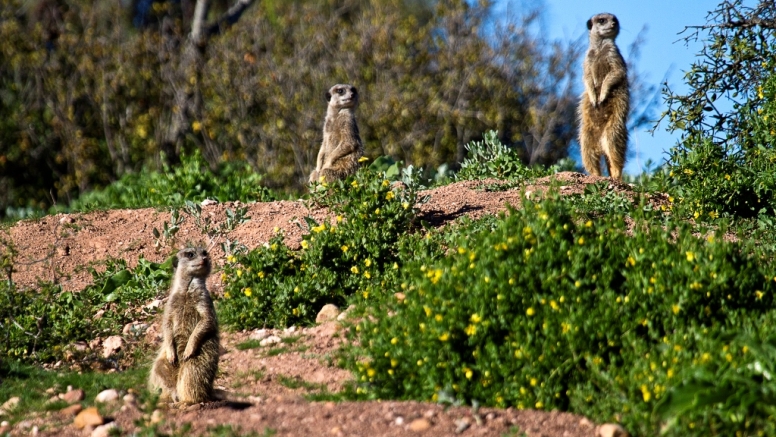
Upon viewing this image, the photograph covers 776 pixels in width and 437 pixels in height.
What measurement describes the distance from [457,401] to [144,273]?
3603 mm

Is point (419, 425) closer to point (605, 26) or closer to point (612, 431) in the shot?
point (612, 431)

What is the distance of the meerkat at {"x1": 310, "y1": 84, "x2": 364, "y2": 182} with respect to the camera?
8672 mm

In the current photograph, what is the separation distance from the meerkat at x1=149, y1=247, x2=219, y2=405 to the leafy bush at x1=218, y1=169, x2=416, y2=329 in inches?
42.7

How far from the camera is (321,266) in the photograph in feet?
22.1

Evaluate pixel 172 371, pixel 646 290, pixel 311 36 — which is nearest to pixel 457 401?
pixel 646 290

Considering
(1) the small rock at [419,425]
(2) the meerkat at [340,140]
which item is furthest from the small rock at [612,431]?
(2) the meerkat at [340,140]

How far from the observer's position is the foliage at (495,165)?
8508mm

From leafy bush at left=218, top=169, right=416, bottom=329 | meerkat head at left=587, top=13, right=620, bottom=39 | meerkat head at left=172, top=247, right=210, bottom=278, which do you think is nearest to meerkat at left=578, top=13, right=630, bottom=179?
meerkat head at left=587, top=13, right=620, bottom=39

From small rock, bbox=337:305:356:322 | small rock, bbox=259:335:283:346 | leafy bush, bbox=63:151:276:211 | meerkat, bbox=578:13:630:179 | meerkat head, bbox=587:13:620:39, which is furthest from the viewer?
meerkat head, bbox=587:13:620:39

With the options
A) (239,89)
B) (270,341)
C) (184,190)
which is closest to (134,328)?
(270,341)

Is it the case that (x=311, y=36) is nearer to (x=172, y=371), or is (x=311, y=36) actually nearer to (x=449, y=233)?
(x=449, y=233)

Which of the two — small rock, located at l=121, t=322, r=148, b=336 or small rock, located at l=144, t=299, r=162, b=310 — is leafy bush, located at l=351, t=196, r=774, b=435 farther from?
small rock, located at l=144, t=299, r=162, b=310

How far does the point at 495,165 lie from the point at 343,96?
166 cm

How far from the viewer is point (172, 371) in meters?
5.21
